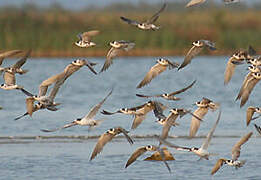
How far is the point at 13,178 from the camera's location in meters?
15.3

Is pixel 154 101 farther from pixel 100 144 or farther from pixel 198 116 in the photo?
pixel 100 144

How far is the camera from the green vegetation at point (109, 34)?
44.9 metres

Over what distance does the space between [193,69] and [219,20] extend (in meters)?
11.3

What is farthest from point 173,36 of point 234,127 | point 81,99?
point 234,127

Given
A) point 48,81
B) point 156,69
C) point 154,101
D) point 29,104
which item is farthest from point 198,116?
point 29,104

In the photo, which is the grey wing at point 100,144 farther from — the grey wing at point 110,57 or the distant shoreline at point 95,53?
the distant shoreline at point 95,53

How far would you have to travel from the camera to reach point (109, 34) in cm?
4769

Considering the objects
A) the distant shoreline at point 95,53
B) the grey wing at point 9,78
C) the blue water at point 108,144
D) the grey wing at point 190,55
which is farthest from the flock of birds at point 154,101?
the distant shoreline at point 95,53

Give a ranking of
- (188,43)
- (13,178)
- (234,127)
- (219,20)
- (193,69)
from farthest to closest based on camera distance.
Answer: (219,20)
(188,43)
(193,69)
(234,127)
(13,178)

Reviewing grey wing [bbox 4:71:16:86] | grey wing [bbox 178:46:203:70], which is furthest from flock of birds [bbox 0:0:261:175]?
grey wing [bbox 4:71:16:86]

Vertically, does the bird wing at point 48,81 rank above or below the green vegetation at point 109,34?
above

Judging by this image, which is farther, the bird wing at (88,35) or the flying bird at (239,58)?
the bird wing at (88,35)

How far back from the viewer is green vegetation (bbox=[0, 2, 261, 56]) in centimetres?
4491

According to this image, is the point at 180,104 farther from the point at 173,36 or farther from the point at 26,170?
the point at 173,36
